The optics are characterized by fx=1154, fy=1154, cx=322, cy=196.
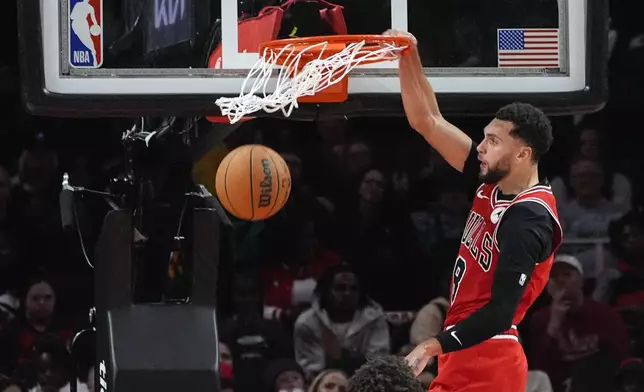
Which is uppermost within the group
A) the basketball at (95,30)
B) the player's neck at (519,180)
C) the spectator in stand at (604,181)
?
the basketball at (95,30)

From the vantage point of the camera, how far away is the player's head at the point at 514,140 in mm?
3408

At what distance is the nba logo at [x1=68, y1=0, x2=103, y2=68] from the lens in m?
3.90

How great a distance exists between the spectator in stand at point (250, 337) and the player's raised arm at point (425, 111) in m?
2.60

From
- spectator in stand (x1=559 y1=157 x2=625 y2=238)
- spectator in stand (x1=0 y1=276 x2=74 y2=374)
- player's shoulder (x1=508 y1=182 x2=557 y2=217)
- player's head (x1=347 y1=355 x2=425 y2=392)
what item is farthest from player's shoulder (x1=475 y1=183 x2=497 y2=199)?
spectator in stand (x1=0 y1=276 x2=74 y2=374)

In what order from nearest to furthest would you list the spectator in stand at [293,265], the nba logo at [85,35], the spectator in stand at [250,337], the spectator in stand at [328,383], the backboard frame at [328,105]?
the backboard frame at [328,105] → the nba logo at [85,35] → the spectator in stand at [328,383] → the spectator in stand at [250,337] → the spectator in stand at [293,265]

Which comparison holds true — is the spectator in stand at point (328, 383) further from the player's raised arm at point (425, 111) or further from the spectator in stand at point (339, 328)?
the player's raised arm at point (425, 111)

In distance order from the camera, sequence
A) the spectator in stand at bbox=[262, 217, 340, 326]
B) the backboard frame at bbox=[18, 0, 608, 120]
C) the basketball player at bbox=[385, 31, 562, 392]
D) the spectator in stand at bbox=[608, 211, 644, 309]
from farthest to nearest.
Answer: the spectator in stand at bbox=[608, 211, 644, 309] → the spectator in stand at bbox=[262, 217, 340, 326] → the backboard frame at bbox=[18, 0, 608, 120] → the basketball player at bbox=[385, 31, 562, 392]

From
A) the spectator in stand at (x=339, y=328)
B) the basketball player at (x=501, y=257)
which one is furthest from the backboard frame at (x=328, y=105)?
the spectator in stand at (x=339, y=328)

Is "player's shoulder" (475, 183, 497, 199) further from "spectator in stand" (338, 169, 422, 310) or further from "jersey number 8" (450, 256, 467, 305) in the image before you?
"spectator in stand" (338, 169, 422, 310)

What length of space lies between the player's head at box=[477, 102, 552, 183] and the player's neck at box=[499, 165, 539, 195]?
0.02m

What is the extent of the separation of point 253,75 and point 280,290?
2.51 metres

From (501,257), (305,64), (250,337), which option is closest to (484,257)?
(501,257)

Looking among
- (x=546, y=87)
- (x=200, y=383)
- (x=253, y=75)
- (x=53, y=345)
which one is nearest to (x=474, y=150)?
(x=546, y=87)

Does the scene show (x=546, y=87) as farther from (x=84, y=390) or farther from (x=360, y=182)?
(x=84, y=390)
